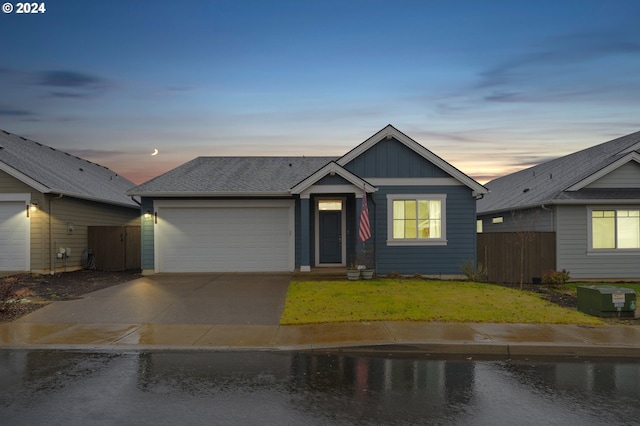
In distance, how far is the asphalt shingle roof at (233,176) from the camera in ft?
63.1

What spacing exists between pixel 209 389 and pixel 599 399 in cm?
481

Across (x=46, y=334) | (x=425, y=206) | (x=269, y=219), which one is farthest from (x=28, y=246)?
(x=425, y=206)

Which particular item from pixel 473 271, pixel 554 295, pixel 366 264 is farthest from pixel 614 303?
pixel 366 264

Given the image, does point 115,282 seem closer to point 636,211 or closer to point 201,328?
point 201,328

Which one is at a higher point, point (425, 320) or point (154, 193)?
point (154, 193)

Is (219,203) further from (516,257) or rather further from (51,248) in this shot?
(516,257)

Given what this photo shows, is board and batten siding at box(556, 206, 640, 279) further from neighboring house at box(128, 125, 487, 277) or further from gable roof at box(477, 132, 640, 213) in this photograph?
neighboring house at box(128, 125, 487, 277)

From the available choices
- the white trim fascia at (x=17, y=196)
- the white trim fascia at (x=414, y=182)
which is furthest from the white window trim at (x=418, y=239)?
the white trim fascia at (x=17, y=196)

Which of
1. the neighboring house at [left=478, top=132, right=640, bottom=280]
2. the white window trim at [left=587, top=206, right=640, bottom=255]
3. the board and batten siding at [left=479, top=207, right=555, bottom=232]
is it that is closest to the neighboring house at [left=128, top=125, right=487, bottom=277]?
the board and batten siding at [left=479, top=207, right=555, bottom=232]

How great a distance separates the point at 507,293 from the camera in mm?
14938

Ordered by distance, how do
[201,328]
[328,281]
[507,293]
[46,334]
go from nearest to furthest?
[46,334] < [201,328] < [507,293] < [328,281]

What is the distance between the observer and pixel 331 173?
1806 cm

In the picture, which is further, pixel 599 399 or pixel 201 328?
pixel 201 328

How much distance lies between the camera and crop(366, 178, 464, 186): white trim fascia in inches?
738
